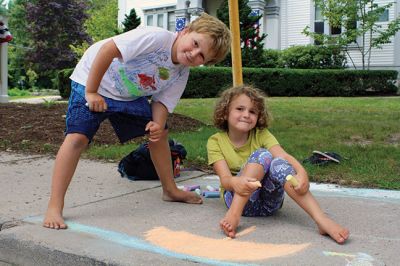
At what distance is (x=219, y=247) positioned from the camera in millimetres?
2584

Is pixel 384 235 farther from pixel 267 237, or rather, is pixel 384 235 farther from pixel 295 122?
pixel 295 122

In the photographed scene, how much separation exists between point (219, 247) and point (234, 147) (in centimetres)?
82

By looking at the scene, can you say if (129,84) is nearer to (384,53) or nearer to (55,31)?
(384,53)

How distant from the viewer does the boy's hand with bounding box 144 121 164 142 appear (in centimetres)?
322

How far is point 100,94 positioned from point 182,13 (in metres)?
20.6

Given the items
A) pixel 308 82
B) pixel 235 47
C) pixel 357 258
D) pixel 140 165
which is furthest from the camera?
pixel 308 82

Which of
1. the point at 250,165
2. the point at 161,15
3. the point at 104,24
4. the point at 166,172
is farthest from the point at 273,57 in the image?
the point at 250,165

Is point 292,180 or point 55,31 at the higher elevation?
point 55,31

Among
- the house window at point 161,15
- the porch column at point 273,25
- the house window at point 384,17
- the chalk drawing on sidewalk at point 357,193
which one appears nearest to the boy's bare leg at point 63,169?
the chalk drawing on sidewalk at point 357,193

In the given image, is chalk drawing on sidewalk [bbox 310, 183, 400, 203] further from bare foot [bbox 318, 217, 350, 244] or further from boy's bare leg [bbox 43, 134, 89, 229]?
boy's bare leg [bbox 43, 134, 89, 229]

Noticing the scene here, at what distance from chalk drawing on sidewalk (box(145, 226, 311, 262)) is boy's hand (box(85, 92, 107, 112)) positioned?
2.75ft

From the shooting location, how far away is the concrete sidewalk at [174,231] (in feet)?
8.01

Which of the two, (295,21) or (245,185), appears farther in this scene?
(295,21)

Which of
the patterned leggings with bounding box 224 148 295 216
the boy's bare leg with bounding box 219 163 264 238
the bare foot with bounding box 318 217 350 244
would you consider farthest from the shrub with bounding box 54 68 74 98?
the bare foot with bounding box 318 217 350 244
